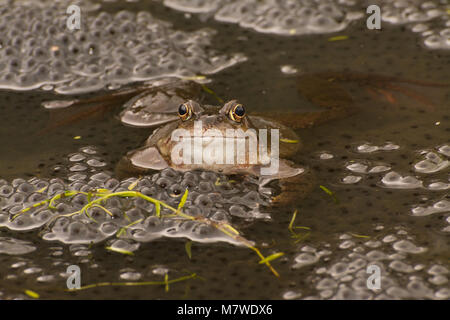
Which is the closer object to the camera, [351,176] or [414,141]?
[351,176]

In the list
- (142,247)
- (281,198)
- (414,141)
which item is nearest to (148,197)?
(142,247)

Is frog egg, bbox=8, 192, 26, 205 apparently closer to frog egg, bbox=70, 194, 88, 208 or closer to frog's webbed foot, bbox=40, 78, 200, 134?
frog egg, bbox=70, 194, 88, 208

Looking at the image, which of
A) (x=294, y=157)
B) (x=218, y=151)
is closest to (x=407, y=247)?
(x=294, y=157)

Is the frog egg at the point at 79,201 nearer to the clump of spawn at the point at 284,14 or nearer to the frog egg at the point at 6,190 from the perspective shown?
the frog egg at the point at 6,190

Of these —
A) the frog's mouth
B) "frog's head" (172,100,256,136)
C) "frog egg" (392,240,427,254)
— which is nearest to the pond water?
"frog egg" (392,240,427,254)

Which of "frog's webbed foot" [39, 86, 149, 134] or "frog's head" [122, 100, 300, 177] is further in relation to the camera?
"frog's webbed foot" [39, 86, 149, 134]

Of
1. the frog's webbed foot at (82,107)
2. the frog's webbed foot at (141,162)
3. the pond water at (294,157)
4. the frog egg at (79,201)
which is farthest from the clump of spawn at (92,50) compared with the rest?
the frog egg at (79,201)
